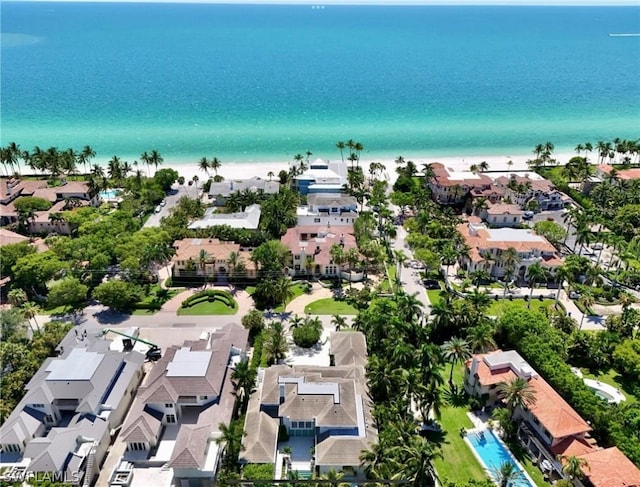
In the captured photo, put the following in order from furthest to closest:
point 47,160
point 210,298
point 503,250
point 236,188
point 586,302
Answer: point 47,160 → point 236,188 → point 503,250 → point 210,298 → point 586,302

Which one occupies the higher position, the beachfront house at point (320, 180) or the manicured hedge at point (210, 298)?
the beachfront house at point (320, 180)

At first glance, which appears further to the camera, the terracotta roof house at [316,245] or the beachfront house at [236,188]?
the beachfront house at [236,188]

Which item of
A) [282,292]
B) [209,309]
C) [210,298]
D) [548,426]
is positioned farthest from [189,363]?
[548,426]

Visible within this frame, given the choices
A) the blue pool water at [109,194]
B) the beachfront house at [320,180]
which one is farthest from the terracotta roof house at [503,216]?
the blue pool water at [109,194]

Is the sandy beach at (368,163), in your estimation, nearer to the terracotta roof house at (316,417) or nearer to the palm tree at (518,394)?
the terracotta roof house at (316,417)

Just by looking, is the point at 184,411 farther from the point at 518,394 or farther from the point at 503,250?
the point at 503,250

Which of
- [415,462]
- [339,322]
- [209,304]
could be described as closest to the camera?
[415,462]

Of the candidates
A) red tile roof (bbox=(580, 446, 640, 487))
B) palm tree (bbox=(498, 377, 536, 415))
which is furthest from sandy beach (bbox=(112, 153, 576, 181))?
red tile roof (bbox=(580, 446, 640, 487))
